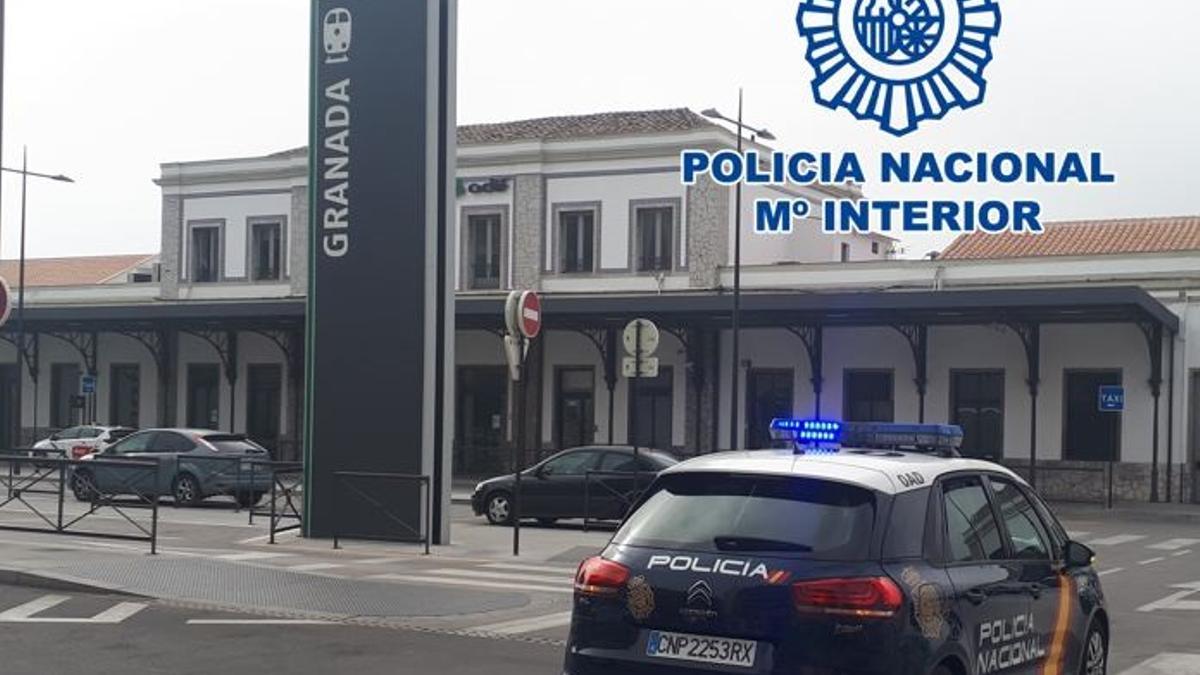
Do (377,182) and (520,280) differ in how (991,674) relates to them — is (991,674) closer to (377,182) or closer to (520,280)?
(377,182)

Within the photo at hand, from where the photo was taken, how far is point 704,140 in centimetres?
3978

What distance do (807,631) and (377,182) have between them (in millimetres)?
13162

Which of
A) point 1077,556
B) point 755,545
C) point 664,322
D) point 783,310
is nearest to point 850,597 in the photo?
point 755,545

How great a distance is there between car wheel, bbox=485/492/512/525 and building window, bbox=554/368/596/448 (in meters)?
16.6

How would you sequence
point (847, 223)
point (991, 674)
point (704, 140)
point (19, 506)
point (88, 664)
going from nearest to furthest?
point (991, 674)
point (88, 664)
point (19, 506)
point (704, 140)
point (847, 223)

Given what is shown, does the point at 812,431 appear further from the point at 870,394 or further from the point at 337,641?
the point at 870,394

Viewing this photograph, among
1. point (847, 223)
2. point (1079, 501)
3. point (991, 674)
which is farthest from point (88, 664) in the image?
point (847, 223)

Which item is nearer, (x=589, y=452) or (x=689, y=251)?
(x=589, y=452)

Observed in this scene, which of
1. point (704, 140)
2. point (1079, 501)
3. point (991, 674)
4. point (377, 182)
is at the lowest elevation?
point (1079, 501)

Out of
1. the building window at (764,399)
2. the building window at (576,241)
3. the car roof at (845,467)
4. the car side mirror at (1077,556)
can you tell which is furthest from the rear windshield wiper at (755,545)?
the building window at (576,241)

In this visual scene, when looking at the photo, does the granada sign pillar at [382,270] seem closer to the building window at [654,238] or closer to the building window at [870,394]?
the building window at [870,394]

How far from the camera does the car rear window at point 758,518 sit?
6062 mm

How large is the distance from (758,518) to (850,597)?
62 cm

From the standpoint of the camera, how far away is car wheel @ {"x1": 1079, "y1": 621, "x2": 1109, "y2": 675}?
8.03 m
